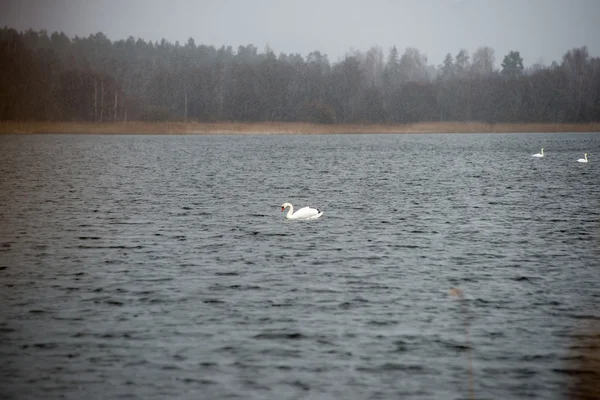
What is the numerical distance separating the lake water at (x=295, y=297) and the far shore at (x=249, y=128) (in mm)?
60238

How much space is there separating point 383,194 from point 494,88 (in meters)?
101

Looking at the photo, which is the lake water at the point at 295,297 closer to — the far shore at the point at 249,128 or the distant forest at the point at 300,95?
the far shore at the point at 249,128

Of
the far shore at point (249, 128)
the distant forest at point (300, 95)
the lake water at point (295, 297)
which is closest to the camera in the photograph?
the lake water at point (295, 297)

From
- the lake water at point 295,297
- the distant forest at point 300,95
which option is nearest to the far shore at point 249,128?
the distant forest at point 300,95

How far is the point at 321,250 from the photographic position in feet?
59.5

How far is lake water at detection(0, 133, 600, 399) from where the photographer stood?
9445mm

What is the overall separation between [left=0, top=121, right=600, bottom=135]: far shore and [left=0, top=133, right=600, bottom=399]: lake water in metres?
60.2

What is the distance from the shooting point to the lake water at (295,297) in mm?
9445

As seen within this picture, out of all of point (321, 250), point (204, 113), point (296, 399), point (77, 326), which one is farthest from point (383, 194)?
point (204, 113)

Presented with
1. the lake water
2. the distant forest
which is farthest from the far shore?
the lake water

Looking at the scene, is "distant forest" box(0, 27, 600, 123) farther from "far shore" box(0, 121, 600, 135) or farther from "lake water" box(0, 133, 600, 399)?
"lake water" box(0, 133, 600, 399)

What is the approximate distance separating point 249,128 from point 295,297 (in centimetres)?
8777

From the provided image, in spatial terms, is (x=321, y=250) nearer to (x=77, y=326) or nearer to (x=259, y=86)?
(x=77, y=326)

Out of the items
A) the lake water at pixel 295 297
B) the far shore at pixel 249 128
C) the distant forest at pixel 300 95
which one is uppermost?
the distant forest at pixel 300 95
